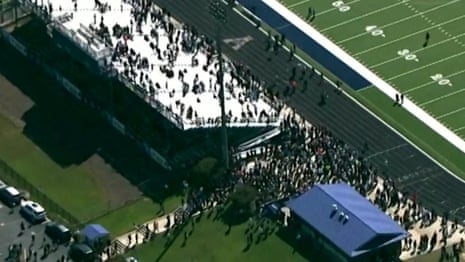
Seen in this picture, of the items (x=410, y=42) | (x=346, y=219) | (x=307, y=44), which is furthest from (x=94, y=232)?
(x=410, y=42)

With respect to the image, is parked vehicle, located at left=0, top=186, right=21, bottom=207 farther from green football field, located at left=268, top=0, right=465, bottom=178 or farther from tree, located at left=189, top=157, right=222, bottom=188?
green football field, located at left=268, top=0, right=465, bottom=178

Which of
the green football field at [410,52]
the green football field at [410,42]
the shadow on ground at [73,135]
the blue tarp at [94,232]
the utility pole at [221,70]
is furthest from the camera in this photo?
the green football field at [410,42]

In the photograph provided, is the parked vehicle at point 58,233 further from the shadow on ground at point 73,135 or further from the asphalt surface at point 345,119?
the asphalt surface at point 345,119

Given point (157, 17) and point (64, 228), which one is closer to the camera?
point (64, 228)

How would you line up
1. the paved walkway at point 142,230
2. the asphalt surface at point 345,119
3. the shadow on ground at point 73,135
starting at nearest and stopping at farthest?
the paved walkway at point 142,230 < the asphalt surface at point 345,119 < the shadow on ground at point 73,135

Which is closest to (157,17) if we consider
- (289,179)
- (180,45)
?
(180,45)

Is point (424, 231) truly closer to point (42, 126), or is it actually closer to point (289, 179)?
point (289, 179)

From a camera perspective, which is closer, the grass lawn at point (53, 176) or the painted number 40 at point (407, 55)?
the grass lawn at point (53, 176)

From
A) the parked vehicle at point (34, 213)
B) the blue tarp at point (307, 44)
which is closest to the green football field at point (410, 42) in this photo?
the blue tarp at point (307, 44)
